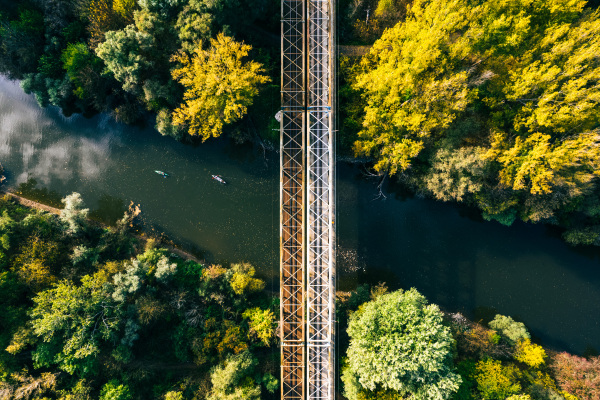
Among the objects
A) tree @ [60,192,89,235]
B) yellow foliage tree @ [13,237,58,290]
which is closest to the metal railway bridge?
tree @ [60,192,89,235]

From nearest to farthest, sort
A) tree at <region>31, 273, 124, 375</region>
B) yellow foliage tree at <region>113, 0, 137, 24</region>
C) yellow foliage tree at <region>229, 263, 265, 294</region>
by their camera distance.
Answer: tree at <region>31, 273, 124, 375</region>, yellow foliage tree at <region>113, 0, 137, 24</region>, yellow foliage tree at <region>229, 263, 265, 294</region>

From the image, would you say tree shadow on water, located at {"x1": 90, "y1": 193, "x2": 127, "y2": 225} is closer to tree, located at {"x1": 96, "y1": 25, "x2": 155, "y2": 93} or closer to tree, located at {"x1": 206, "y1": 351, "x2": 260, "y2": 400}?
tree, located at {"x1": 96, "y1": 25, "x2": 155, "y2": 93}

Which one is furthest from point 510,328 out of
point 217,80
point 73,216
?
point 73,216

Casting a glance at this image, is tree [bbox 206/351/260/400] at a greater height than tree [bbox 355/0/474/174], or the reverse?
tree [bbox 355/0/474/174]

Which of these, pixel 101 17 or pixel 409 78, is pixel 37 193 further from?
pixel 409 78

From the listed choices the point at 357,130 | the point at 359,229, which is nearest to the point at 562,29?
the point at 357,130

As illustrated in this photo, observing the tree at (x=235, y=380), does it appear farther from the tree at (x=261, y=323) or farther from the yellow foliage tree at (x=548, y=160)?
the yellow foliage tree at (x=548, y=160)
